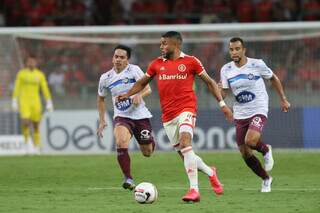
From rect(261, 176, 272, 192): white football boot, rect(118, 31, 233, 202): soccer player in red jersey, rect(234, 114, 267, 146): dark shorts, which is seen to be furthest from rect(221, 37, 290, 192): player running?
rect(118, 31, 233, 202): soccer player in red jersey

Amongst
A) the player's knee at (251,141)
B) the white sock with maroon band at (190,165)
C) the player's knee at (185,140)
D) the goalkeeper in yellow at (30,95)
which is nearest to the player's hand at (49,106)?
the goalkeeper in yellow at (30,95)

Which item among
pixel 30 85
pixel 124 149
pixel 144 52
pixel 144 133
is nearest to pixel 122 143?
pixel 124 149

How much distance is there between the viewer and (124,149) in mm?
13969

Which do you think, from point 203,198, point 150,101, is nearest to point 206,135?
point 150,101

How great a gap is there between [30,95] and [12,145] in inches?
56.7

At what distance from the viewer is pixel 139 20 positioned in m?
29.6

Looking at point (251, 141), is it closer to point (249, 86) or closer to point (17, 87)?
point (249, 86)

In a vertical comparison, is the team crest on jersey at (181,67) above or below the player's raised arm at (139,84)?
above

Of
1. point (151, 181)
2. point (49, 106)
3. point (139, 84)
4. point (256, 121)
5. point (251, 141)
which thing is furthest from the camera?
point (49, 106)

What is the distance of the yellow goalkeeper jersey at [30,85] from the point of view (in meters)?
22.6

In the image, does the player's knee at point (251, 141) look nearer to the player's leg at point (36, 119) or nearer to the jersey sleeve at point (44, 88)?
the jersey sleeve at point (44, 88)

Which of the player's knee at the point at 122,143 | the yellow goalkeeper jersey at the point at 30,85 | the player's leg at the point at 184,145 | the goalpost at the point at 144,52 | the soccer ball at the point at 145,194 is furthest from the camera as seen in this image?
the goalpost at the point at 144,52

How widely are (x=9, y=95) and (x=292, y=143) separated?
7.38 meters

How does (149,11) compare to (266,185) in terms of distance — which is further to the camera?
(149,11)
